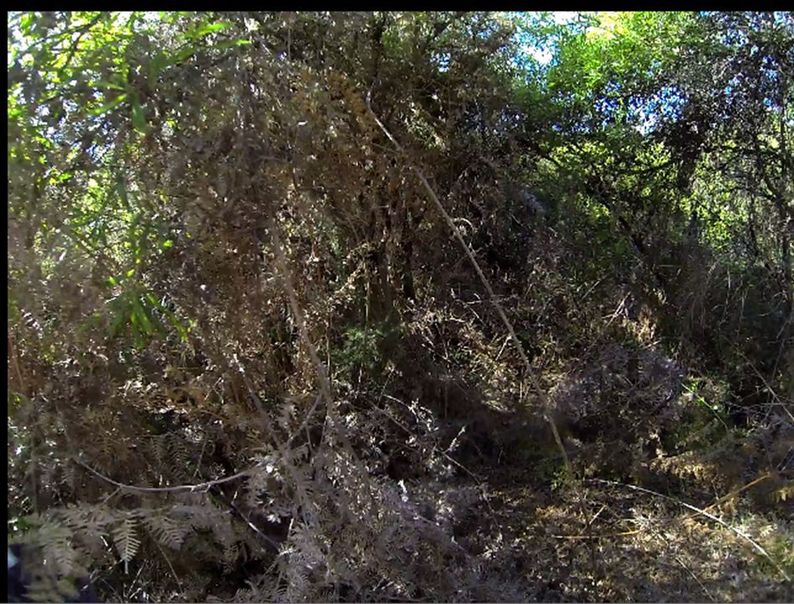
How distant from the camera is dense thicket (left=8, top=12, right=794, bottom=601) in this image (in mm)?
1438

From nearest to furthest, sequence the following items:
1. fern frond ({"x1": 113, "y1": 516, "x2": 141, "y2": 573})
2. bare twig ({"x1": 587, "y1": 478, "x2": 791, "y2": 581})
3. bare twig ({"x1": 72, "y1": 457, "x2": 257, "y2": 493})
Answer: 1. fern frond ({"x1": 113, "y1": 516, "x2": 141, "y2": 573})
2. bare twig ({"x1": 72, "y1": 457, "x2": 257, "y2": 493})
3. bare twig ({"x1": 587, "y1": 478, "x2": 791, "y2": 581})

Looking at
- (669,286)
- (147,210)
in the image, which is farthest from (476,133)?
(147,210)

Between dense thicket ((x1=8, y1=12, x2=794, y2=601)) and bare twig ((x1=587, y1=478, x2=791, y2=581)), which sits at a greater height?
dense thicket ((x1=8, y1=12, x2=794, y2=601))

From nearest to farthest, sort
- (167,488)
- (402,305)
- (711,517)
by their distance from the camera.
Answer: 1. (167,488)
2. (711,517)
3. (402,305)

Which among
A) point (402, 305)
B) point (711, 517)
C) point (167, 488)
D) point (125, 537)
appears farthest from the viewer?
point (402, 305)

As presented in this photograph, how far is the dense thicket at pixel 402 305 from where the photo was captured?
1.44 metres

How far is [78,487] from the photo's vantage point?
60.9 inches

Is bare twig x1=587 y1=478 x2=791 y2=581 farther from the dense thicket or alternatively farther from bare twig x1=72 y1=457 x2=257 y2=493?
bare twig x1=72 y1=457 x2=257 y2=493

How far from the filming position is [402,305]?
2104 mm

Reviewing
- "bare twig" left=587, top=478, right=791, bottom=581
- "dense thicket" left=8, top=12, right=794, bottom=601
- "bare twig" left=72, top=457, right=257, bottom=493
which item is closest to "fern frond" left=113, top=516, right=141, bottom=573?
"dense thicket" left=8, top=12, right=794, bottom=601

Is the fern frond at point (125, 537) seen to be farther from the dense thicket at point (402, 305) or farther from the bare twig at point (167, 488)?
the bare twig at point (167, 488)

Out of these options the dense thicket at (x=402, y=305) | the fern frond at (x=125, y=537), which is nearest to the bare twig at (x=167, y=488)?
the dense thicket at (x=402, y=305)

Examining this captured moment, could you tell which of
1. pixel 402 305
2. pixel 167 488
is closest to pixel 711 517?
pixel 402 305

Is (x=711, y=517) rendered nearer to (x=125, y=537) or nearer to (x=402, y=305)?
(x=402, y=305)
